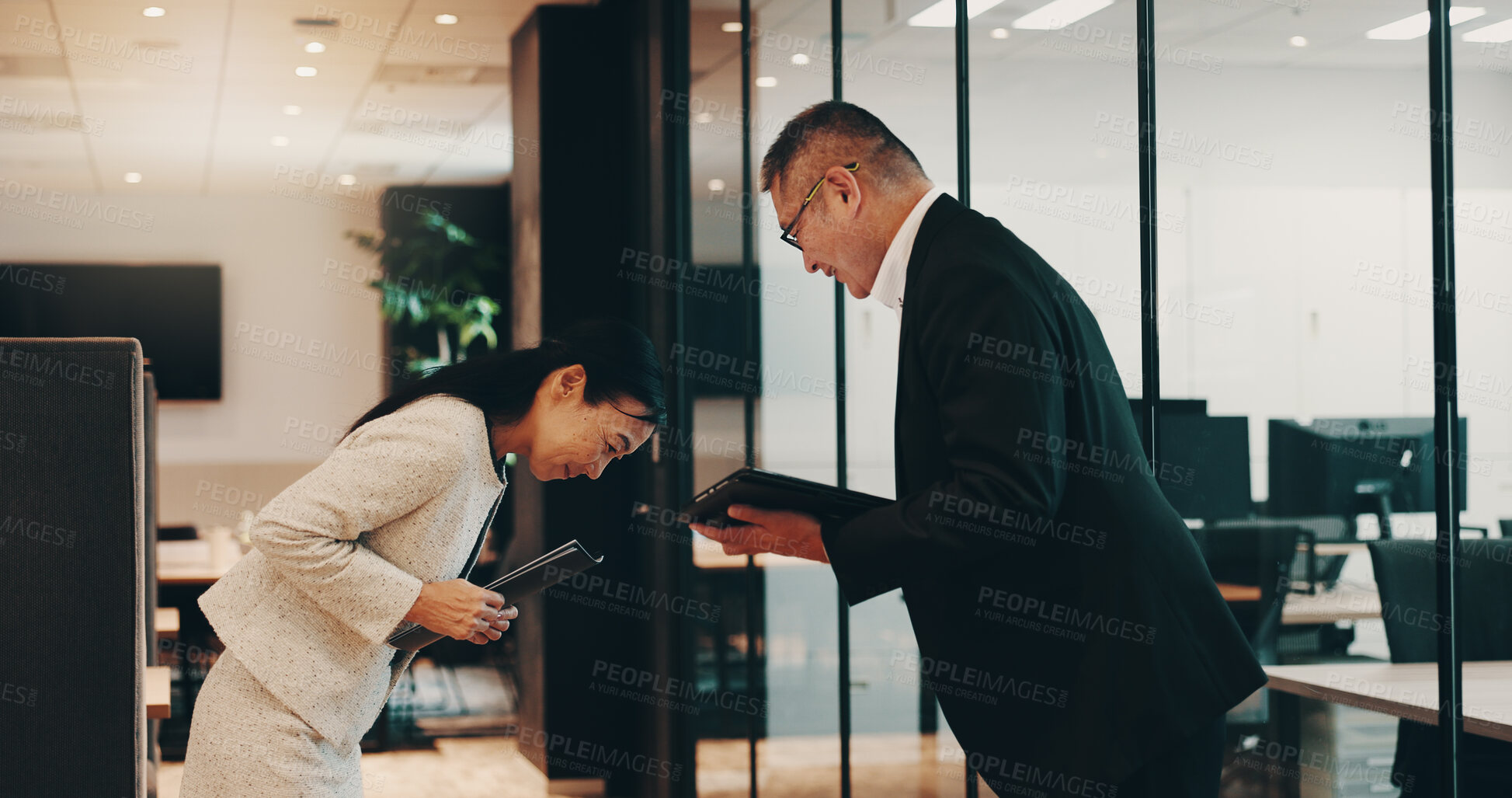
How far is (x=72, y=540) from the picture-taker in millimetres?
1854

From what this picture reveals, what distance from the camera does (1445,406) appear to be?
1418 mm

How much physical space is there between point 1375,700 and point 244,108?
6133mm

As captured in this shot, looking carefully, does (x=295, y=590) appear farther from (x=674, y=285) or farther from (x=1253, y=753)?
(x=674, y=285)

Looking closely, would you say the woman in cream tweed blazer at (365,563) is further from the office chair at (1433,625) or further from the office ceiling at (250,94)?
the office ceiling at (250,94)

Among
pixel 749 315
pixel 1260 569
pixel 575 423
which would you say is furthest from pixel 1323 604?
pixel 749 315

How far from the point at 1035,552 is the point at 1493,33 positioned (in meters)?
0.71

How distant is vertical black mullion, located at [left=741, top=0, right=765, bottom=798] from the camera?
3.69 metres

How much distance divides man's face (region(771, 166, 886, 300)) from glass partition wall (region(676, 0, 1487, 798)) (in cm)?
53

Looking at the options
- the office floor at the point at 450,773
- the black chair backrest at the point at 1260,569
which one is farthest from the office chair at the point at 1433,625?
the office floor at the point at 450,773

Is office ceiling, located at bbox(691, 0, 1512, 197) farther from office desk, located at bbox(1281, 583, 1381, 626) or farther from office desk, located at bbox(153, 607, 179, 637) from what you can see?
office desk, located at bbox(153, 607, 179, 637)

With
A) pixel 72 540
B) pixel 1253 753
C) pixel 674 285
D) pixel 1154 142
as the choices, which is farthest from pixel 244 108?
pixel 1253 753

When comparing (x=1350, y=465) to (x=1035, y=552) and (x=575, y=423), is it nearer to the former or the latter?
(x=1035, y=552)

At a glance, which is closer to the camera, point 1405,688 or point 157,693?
point 1405,688

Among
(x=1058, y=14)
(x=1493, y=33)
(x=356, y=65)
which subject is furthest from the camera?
(x=356, y=65)
